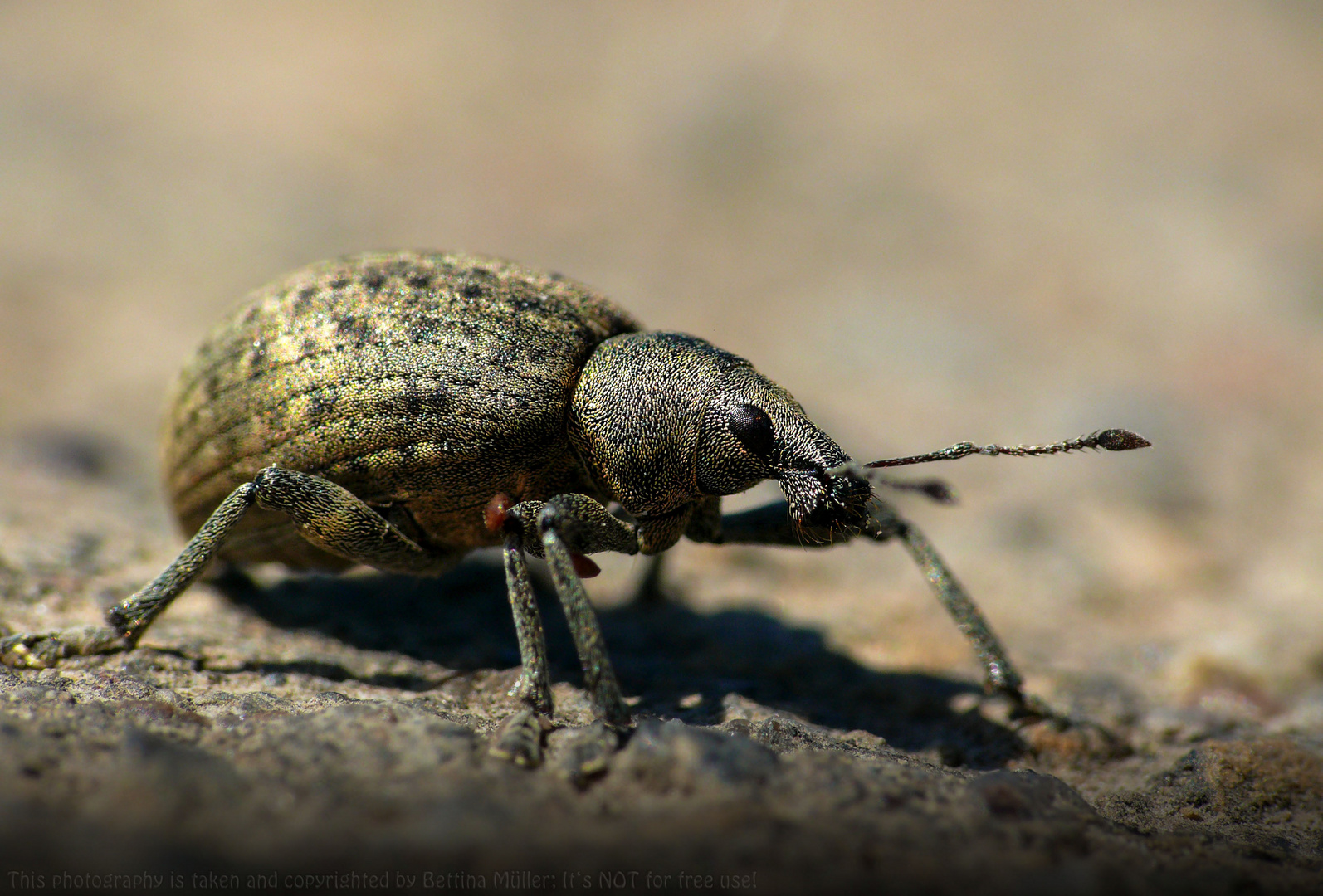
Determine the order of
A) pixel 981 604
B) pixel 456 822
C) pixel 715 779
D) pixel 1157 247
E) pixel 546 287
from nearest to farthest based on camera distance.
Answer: pixel 456 822
pixel 715 779
pixel 546 287
pixel 981 604
pixel 1157 247

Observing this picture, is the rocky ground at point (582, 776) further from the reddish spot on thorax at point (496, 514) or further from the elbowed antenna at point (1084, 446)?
the elbowed antenna at point (1084, 446)

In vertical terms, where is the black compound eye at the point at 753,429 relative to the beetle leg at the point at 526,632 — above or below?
above

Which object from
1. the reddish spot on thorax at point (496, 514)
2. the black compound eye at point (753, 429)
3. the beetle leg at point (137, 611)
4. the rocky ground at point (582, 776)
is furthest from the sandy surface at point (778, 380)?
the black compound eye at point (753, 429)

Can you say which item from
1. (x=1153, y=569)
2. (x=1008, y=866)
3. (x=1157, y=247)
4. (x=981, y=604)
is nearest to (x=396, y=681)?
(x=1008, y=866)

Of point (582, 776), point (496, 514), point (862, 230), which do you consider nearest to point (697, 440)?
point (496, 514)

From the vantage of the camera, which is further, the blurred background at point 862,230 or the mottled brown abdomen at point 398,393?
the blurred background at point 862,230

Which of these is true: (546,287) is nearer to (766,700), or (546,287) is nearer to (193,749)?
(766,700)

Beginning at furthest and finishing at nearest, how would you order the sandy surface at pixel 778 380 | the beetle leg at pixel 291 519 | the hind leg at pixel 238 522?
1. the beetle leg at pixel 291 519
2. the hind leg at pixel 238 522
3. the sandy surface at pixel 778 380

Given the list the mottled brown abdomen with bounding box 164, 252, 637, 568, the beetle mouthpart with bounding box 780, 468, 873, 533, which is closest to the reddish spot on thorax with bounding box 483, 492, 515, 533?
the mottled brown abdomen with bounding box 164, 252, 637, 568

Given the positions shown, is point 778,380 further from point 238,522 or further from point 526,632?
point 238,522
